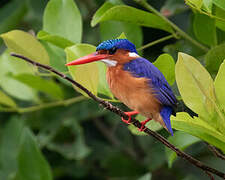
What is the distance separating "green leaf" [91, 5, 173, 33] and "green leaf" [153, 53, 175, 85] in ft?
0.53

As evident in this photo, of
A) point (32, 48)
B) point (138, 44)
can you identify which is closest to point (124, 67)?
point (32, 48)

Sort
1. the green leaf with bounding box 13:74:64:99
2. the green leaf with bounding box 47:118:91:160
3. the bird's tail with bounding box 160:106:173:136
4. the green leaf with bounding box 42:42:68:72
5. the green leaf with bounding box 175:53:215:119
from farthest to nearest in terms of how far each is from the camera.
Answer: the green leaf with bounding box 47:118:91:160 < the green leaf with bounding box 13:74:64:99 < the green leaf with bounding box 42:42:68:72 < the bird's tail with bounding box 160:106:173:136 < the green leaf with bounding box 175:53:215:119

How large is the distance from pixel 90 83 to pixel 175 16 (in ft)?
2.95

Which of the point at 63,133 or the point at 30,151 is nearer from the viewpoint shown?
the point at 30,151

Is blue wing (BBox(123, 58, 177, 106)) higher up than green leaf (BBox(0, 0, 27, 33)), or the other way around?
blue wing (BBox(123, 58, 177, 106))

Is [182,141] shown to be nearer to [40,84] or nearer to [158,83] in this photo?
[158,83]

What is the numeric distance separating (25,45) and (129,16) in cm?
26

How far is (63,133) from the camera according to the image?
1.89 metres

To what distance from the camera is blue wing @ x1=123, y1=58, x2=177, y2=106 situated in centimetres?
90

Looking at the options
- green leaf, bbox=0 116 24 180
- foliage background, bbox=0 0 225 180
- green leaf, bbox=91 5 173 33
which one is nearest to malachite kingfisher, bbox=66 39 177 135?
green leaf, bbox=91 5 173 33

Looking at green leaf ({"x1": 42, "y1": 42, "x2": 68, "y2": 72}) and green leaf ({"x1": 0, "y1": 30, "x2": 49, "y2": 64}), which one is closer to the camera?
green leaf ({"x1": 0, "y1": 30, "x2": 49, "y2": 64})

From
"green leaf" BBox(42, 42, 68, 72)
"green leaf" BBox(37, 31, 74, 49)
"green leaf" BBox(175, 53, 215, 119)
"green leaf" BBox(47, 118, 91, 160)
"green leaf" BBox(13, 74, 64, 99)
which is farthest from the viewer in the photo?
"green leaf" BBox(47, 118, 91, 160)

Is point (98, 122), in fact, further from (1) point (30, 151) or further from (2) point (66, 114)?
(1) point (30, 151)

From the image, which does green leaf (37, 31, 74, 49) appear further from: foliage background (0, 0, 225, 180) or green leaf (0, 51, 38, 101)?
green leaf (0, 51, 38, 101)
